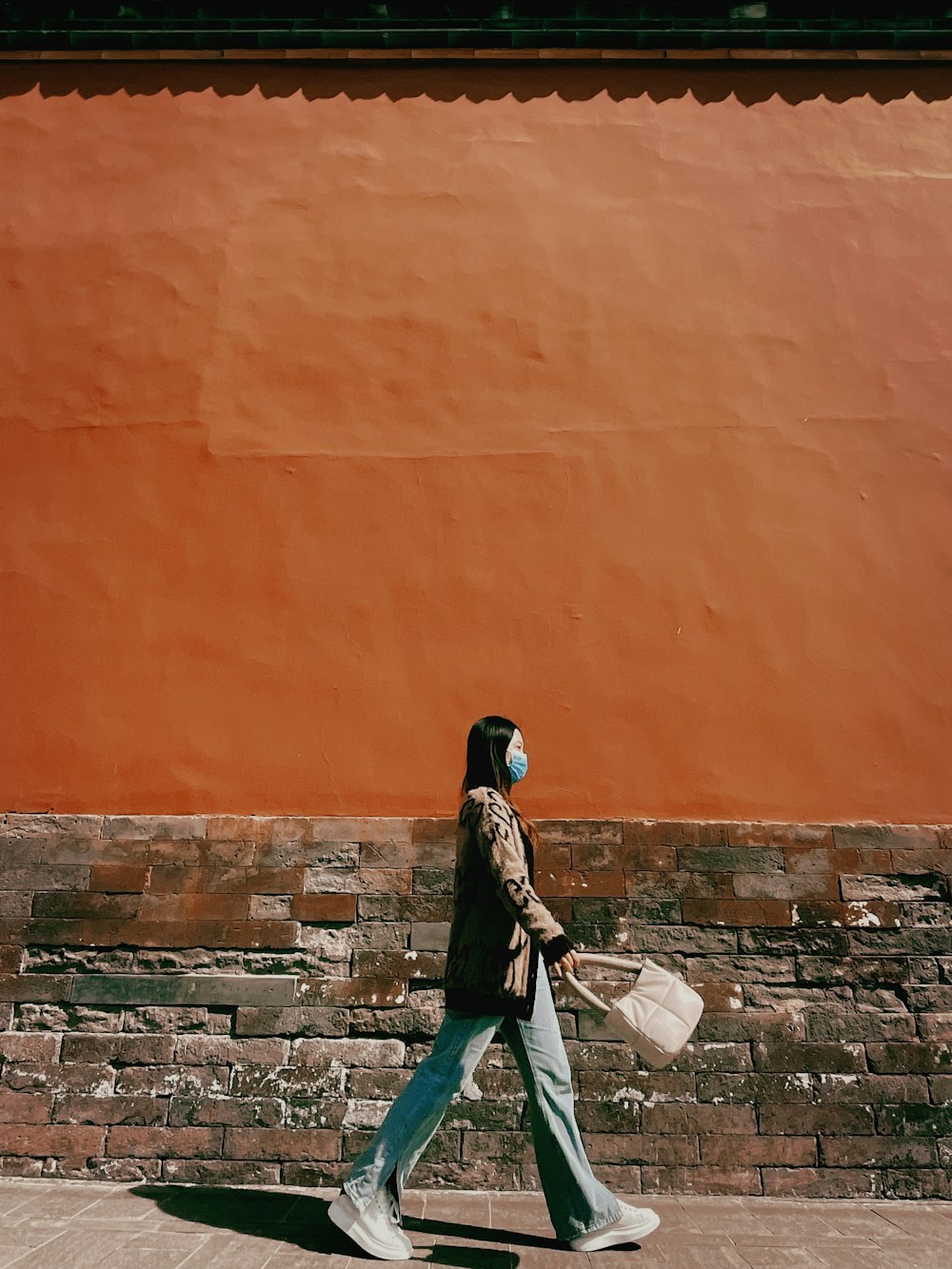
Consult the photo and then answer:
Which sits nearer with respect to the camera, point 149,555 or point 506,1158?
point 506,1158

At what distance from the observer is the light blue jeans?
2959 mm

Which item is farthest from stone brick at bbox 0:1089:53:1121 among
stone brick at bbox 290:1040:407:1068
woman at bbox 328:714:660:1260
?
woman at bbox 328:714:660:1260

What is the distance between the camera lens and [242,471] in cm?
463

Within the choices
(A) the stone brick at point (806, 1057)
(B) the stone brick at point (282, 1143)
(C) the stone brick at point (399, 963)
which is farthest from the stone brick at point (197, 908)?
(A) the stone brick at point (806, 1057)

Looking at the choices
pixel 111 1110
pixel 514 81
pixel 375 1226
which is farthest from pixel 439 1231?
pixel 514 81

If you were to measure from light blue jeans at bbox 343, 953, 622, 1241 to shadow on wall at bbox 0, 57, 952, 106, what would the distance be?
15.5 feet

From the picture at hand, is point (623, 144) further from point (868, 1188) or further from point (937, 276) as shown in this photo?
point (868, 1188)

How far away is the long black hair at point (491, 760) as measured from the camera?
327 cm

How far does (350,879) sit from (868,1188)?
91.7 inches

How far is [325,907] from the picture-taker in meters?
4.00

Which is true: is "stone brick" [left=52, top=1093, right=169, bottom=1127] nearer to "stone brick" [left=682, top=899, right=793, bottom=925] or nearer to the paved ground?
the paved ground

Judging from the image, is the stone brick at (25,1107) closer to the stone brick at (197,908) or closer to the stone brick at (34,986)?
the stone brick at (34,986)

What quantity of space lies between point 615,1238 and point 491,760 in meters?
1.52

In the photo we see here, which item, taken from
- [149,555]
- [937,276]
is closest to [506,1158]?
[149,555]
